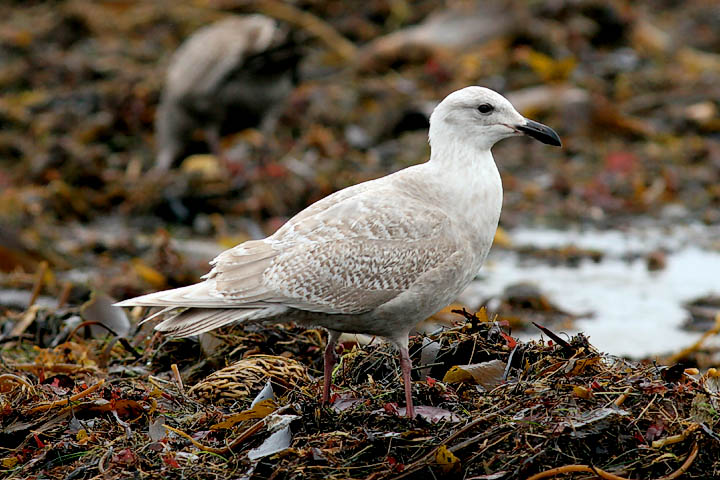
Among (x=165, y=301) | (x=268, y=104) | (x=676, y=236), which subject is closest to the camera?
(x=165, y=301)

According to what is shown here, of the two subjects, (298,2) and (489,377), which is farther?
(298,2)

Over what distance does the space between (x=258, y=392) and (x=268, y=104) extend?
616 centimetres

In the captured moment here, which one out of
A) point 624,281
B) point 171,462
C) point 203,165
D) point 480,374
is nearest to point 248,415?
point 171,462

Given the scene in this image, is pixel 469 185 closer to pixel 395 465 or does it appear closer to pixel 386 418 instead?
pixel 386 418

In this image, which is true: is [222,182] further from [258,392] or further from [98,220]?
[258,392]

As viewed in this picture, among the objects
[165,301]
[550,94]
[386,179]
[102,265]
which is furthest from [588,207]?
[165,301]

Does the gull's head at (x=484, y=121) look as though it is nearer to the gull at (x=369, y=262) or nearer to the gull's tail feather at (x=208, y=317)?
the gull at (x=369, y=262)

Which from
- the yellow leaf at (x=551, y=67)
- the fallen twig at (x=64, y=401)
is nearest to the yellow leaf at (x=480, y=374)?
the fallen twig at (x=64, y=401)

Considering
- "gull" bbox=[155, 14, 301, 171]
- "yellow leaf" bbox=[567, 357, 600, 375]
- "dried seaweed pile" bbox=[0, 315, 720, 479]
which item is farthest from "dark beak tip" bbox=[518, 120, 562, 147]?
"gull" bbox=[155, 14, 301, 171]

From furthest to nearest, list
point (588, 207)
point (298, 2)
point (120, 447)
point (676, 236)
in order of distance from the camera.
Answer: point (298, 2) < point (588, 207) < point (676, 236) < point (120, 447)

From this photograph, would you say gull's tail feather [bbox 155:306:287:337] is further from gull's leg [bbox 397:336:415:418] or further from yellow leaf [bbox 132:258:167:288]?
yellow leaf [bbox 132:258:167:288]

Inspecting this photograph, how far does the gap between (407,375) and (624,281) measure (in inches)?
163

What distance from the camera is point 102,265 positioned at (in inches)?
329

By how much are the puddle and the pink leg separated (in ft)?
8.30
